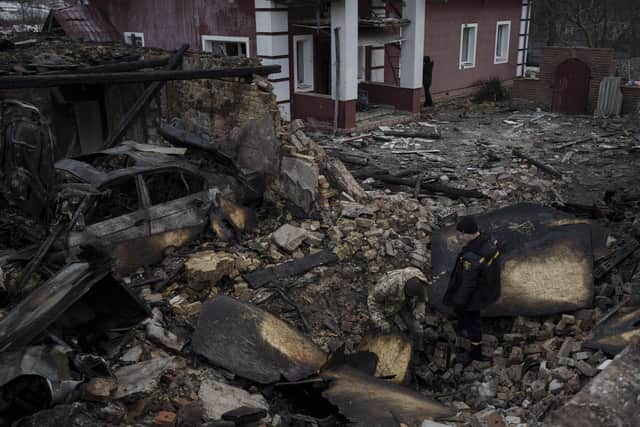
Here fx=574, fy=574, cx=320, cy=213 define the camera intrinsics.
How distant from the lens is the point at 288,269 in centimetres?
712

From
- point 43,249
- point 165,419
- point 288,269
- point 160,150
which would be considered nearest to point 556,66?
point 160,150

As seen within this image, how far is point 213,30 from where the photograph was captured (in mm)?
16500

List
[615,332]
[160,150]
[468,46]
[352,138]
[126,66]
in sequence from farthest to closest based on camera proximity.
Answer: [468,46], [352,138], [126,66], [160,150], [615,332]

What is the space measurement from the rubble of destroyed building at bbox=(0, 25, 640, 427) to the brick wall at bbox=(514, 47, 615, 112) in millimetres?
6873

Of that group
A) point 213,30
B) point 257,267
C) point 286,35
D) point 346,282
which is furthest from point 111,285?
point 213,30

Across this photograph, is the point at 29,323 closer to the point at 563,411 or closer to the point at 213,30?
the point at 563,411

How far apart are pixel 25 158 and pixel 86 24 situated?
1627cm

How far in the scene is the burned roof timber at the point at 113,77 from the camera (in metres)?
6.16

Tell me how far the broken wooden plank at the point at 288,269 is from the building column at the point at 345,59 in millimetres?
8694

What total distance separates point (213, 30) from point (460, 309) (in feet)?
43.0

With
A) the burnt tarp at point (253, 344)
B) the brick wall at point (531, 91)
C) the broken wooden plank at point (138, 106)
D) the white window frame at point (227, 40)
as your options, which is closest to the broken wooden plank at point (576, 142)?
the brick wall at point (531, 91)

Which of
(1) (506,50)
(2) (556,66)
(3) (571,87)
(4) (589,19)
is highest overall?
(4) (589,19)

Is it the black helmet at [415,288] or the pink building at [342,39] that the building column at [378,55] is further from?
the black helmet at [415,288]

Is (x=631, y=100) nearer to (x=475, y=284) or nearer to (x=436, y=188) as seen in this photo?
(x=436, y=188)
